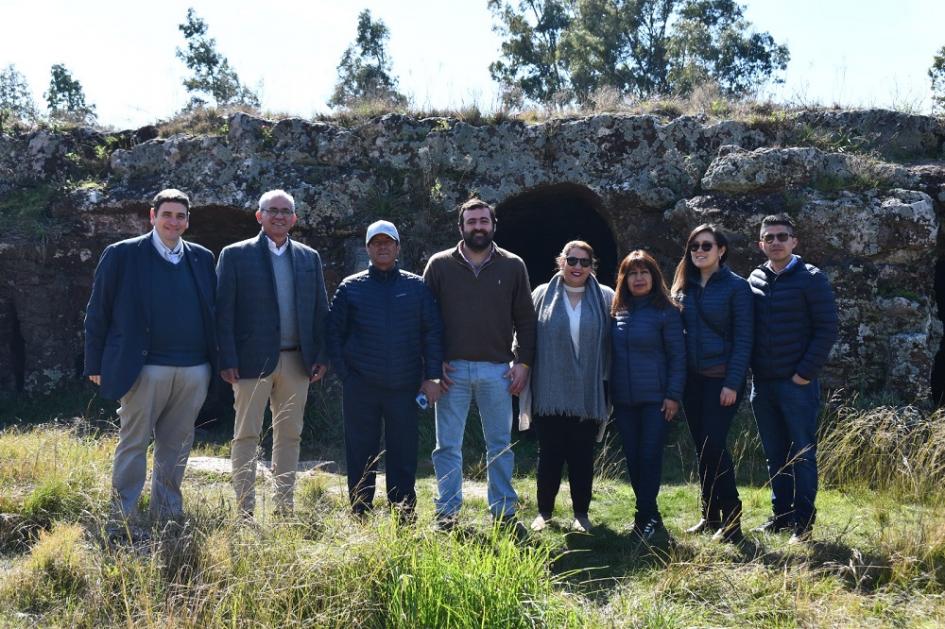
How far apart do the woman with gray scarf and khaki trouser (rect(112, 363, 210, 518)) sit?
2020mm

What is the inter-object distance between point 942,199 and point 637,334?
437 cm

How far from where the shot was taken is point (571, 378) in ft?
16.1

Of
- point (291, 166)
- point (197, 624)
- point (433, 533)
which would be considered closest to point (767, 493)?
point (433, 533)

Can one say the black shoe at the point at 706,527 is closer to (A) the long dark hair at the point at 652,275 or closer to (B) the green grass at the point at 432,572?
(B) the green grass at the point at 432,572

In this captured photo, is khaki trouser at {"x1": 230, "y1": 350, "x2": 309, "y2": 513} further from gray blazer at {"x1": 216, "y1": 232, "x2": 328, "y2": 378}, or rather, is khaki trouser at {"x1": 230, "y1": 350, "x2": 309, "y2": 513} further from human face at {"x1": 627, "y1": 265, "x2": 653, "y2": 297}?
human face at {"x1": 627, "y1": 265, "x2": 653, "y2": 297}

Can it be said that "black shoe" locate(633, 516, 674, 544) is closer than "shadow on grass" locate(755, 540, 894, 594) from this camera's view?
No

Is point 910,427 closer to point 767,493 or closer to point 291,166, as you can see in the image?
point 767,493

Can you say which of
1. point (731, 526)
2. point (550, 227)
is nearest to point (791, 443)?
point (731, 526)

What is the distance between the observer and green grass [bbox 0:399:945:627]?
11.0 ft

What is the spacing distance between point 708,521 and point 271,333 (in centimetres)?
286

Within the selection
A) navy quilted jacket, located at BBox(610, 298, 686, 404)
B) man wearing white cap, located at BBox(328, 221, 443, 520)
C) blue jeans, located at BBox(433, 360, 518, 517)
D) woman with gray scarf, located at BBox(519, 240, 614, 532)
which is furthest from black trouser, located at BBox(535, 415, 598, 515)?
man wearing white cap, located at BBox(328, 221, 443, 520)

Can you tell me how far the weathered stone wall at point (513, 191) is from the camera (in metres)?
7.17

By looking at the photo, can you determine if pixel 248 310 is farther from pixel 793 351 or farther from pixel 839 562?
pixel 839 562

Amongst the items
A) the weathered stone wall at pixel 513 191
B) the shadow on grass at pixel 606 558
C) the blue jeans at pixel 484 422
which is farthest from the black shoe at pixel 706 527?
the weathered stone wall at pixel 513 191
